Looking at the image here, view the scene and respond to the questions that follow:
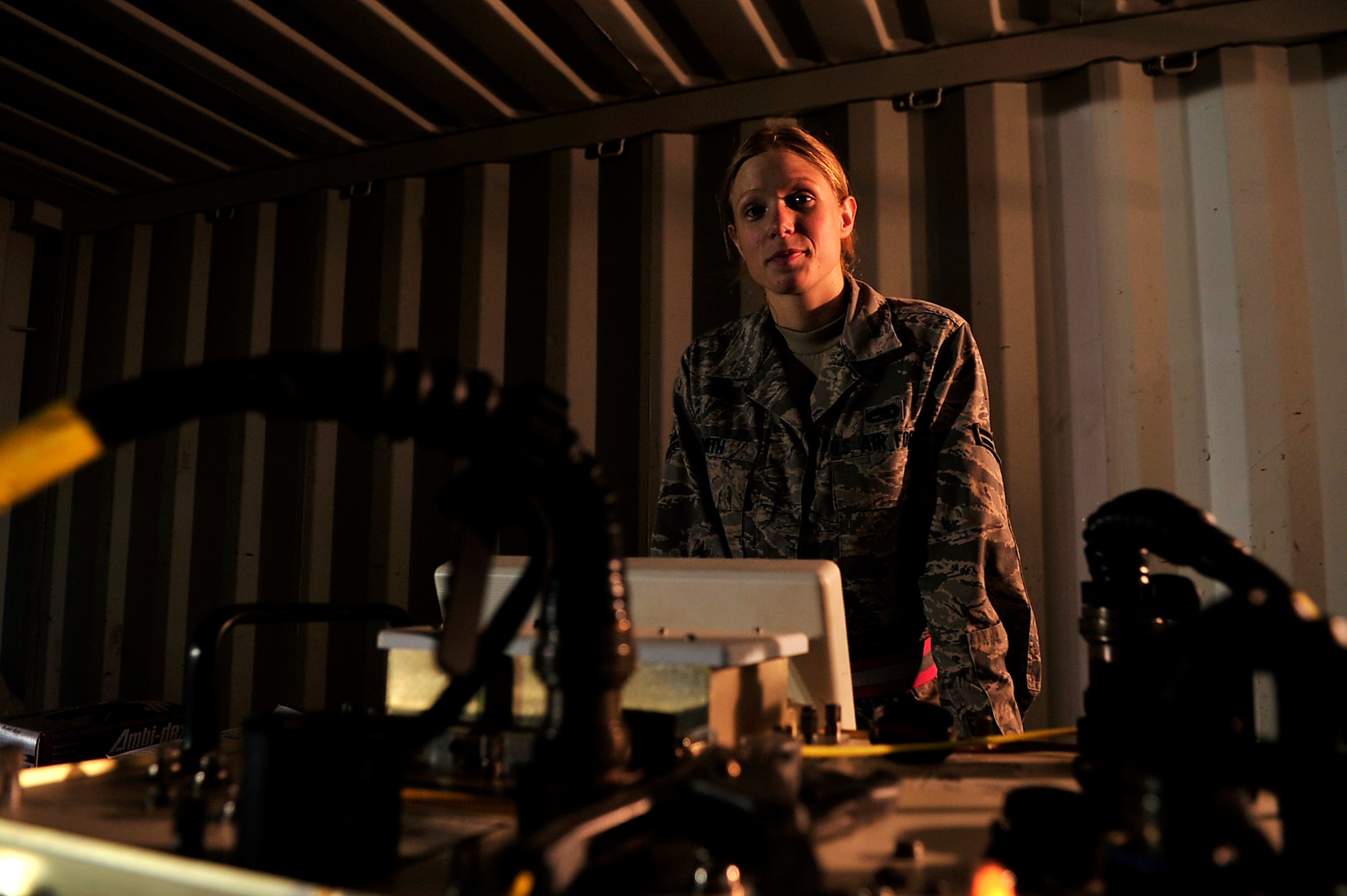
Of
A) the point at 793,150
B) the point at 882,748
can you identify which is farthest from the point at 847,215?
the point at 882,748

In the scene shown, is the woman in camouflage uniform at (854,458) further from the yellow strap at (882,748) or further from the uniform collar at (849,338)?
the yellow strap at (882,748)

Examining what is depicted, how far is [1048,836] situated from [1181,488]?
229 cm

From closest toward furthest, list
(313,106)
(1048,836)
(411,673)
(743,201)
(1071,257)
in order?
(1048,836)
(411,673)
(743,201)
(1071,257)
(313,106)

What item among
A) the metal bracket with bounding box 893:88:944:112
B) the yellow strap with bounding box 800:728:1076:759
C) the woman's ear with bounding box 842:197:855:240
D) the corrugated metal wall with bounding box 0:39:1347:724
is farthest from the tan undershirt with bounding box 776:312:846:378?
the yellow strap with bounding box 800:728:1076:759

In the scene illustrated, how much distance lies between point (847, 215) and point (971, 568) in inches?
42.1

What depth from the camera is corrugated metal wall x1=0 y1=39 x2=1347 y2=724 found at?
93.6 inches

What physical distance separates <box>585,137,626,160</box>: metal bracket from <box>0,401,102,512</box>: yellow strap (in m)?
2.90

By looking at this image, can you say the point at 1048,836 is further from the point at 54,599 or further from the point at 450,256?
the point at 54,599

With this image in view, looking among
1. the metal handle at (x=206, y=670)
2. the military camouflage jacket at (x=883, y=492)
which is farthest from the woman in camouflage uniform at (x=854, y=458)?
the metal handle at (x=206, y=670)

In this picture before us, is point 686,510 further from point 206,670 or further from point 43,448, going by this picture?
point 43,448

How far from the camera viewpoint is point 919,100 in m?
2.75

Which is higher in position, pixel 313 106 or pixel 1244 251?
pixel 313 106

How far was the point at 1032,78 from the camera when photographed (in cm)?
264

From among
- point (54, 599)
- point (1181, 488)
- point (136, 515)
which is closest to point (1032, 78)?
point (1181, 488)
